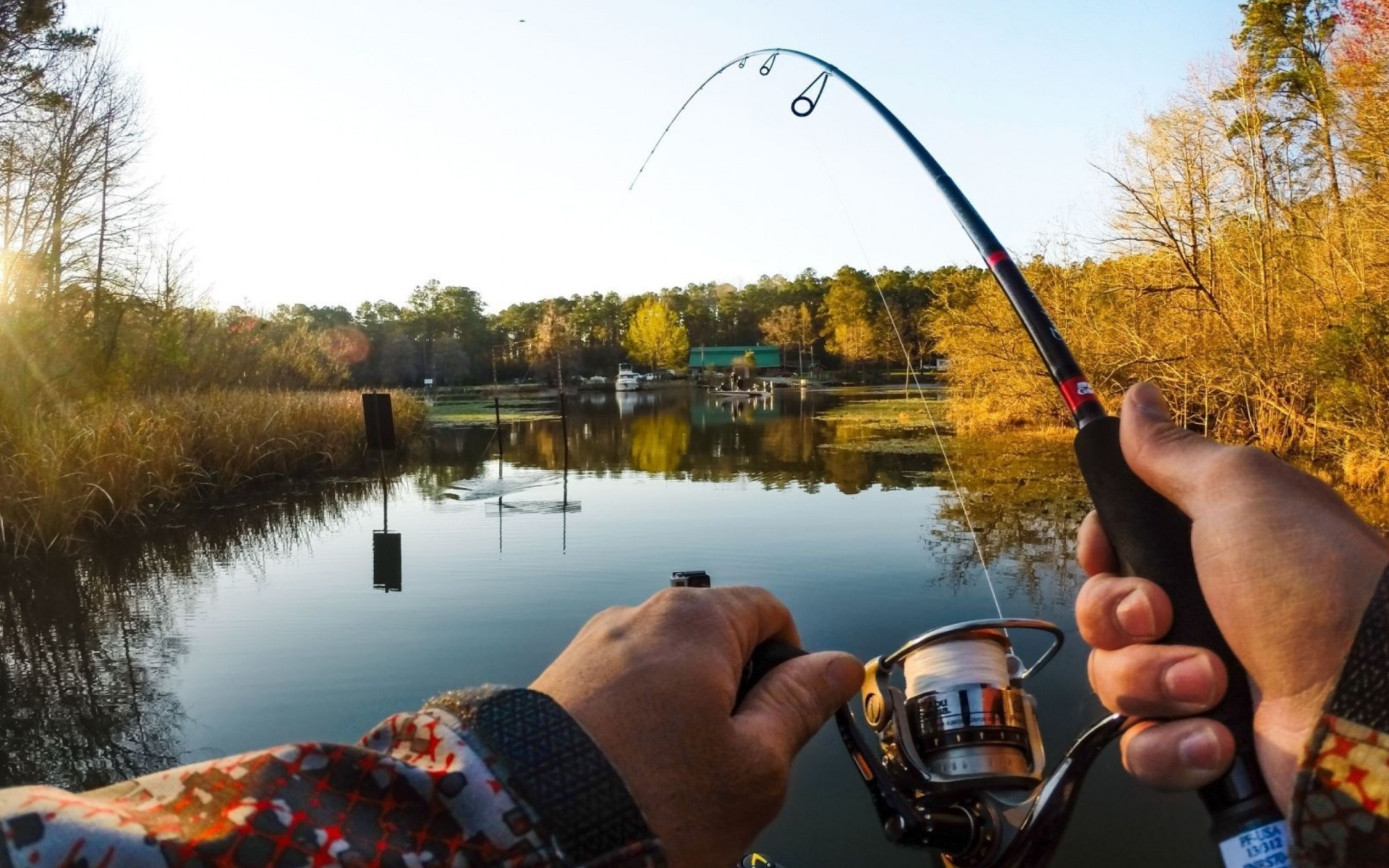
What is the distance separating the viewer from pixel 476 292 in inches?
3413

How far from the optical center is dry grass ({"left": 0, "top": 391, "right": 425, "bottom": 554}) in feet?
29.3

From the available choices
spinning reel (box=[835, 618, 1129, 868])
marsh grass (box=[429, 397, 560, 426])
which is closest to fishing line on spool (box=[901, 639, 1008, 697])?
spinning reel (box=[835, 618, 1129, 868])

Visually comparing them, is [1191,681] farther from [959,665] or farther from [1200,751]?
[959,665]

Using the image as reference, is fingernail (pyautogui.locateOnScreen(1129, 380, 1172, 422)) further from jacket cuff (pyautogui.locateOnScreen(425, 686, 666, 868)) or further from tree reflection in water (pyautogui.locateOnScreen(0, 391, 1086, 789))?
tree reflection in water (pyautogui.locateOnScreen(0, 391, 1086, 789))

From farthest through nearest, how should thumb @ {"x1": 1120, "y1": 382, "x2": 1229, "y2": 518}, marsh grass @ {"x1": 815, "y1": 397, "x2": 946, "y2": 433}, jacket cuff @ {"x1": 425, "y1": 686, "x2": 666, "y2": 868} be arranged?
marsh grass @ {"x1": 815, "y1": 397, "x2": 946, "y2": 433}, thumb @ {"x1": 1120, "y1": 382, "x2": 1229, "y2": 518}, jacket cuff @ {"x1": 425, "y1": 686, "x2": 666, "y2": 868}

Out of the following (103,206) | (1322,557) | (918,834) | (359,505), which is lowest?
(359,505)

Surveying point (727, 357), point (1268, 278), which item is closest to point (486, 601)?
point (1268, 278)

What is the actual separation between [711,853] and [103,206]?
19.7 meters

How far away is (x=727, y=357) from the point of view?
95.9 meters

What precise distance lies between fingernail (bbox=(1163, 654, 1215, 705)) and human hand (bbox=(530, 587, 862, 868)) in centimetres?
44

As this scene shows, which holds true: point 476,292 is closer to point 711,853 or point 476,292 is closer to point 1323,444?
point 1323,444

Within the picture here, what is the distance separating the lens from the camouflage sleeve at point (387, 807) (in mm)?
517

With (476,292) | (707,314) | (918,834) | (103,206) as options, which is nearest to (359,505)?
(103,206)

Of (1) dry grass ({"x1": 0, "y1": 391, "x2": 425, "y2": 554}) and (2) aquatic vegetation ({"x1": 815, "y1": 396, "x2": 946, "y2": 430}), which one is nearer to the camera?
(1) dry grass ({"x1": 0, "y1": 391, "x2": 425, "y2": 554})
